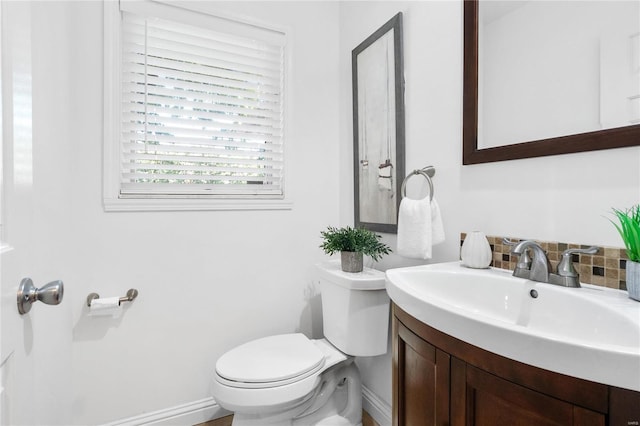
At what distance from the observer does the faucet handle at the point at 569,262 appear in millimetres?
839

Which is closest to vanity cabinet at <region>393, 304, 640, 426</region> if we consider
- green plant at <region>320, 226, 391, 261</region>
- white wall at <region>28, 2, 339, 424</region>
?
green plant at <region>320, 226, 391, 261</region>

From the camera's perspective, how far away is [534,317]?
0.84m

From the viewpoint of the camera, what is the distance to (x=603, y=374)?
0.47 meters

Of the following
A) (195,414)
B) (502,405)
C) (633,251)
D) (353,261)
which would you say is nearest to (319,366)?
(353,261)

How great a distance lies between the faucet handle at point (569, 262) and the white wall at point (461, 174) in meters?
0.04

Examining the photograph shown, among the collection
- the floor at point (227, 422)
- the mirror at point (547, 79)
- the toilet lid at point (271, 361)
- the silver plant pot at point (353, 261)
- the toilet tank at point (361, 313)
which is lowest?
the floor at point (227, 422)

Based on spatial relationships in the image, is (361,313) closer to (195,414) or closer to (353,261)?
(353,261)

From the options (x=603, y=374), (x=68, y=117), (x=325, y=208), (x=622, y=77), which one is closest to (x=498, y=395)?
(x=603, y=374)

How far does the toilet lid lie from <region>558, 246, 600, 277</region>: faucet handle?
0.93 meters

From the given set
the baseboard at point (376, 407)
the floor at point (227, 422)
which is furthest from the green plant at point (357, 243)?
the floor at point (227, 422)

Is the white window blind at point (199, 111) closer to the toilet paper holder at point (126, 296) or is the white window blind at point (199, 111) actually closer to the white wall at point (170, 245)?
the white wall at point (170, 245)

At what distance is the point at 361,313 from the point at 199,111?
1257mm

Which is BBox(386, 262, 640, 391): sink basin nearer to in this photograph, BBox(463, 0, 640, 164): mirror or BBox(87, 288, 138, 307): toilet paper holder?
BBox(463, 0, 640, 164): mirror

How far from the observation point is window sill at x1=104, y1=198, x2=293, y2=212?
1.51 m
